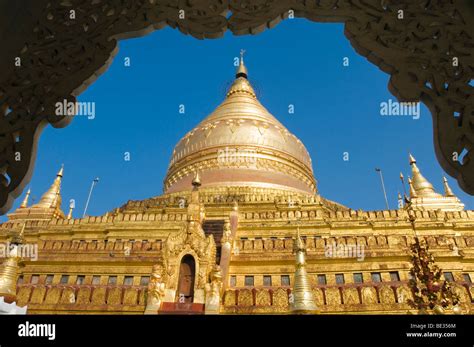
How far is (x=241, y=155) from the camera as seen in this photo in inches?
1259

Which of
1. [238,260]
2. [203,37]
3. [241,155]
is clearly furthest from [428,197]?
[203,37]

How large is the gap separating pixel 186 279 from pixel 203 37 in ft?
35.5

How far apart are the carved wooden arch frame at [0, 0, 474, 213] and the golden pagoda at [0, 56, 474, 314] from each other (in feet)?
27.8

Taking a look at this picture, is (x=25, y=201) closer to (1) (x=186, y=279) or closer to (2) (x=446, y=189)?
(1) (x=186, y=279)

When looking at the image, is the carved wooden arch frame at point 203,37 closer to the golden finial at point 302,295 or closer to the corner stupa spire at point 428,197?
the golden finial at point 302,295

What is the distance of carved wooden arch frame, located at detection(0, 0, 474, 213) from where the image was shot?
3658 millimetres

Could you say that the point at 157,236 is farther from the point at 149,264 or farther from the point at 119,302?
the point at 119,302

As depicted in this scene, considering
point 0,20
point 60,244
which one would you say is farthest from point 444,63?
point 60,244

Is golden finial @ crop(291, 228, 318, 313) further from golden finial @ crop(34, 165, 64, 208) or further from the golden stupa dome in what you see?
golden finial @ crop(34, 165, 64, 208)

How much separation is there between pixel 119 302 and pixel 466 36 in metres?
13.7

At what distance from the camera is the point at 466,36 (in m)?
3.94

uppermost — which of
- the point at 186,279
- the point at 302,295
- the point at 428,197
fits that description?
the point at 428,197

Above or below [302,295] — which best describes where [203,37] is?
above

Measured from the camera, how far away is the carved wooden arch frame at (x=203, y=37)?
3.66 m
